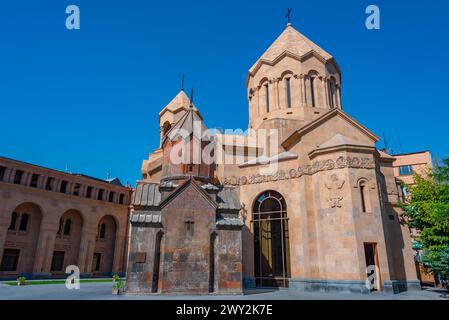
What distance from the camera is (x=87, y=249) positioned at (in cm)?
3098

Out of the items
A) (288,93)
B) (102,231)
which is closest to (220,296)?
(288,93)

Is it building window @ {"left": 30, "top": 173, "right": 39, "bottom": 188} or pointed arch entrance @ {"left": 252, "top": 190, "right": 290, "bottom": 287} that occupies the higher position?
building window @ {"left": 30, "top": 173, "right": 39, "bottom": 188}

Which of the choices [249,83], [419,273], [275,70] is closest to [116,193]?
[249,83]

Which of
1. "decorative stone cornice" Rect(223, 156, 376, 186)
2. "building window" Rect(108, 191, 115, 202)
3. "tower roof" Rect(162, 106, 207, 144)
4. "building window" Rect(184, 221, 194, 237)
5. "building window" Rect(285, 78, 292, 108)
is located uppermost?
"building window" Rect(285, 78, 292, 108)

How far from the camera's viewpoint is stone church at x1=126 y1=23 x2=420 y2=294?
13.7m

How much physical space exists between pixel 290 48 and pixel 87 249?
28250 millimetres

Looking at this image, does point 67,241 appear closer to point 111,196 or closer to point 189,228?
point 111,196

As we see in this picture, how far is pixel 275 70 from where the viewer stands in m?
25.3

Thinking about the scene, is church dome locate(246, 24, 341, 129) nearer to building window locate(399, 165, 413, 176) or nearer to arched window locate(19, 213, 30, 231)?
building window locate(399, 165, 413, 176)

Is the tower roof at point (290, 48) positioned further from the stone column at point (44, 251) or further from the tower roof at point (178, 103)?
the stone column at point (44, 251)

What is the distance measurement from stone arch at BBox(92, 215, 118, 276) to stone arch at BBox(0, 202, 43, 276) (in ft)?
20.4

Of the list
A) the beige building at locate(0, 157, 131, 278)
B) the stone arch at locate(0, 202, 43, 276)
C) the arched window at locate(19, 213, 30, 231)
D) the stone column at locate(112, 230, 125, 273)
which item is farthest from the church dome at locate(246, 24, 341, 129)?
the arched window at locate(19, 213, 30, 231)

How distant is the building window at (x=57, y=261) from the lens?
2942 cm
